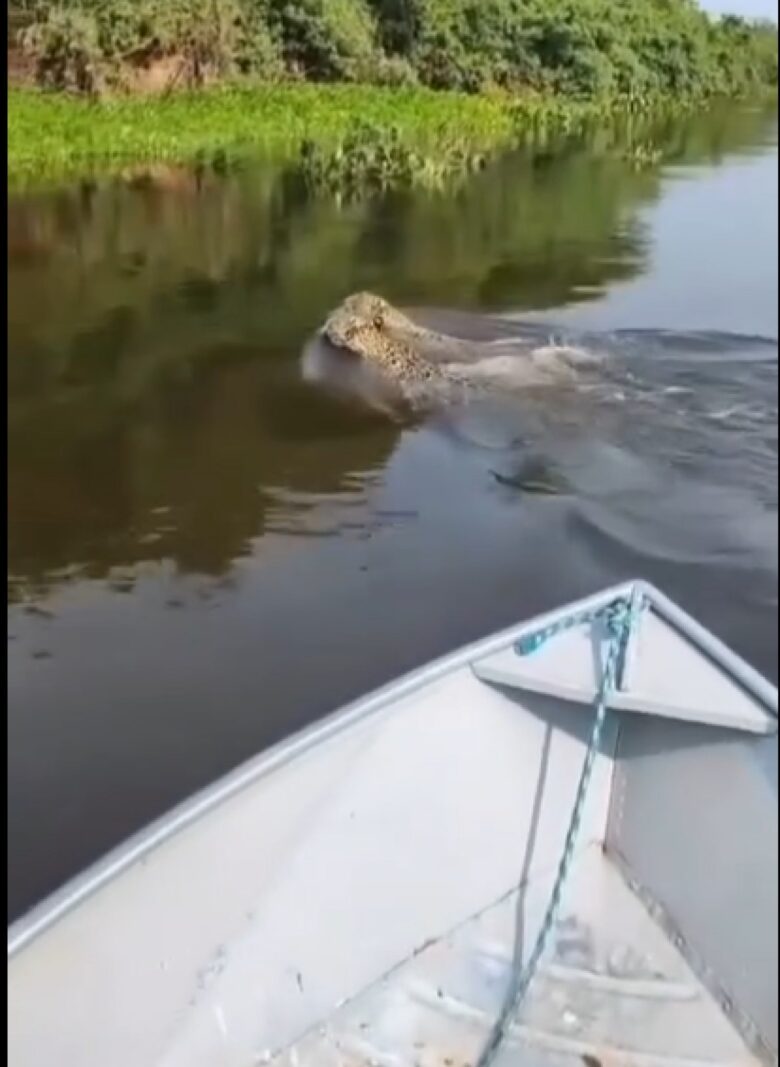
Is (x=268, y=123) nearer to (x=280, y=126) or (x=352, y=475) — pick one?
(x=280, y=126)

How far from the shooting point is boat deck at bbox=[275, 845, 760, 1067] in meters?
1.27

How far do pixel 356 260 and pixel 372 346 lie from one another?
3.34 ft

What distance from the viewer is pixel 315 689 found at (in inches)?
81.0

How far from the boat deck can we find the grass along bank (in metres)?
1.57

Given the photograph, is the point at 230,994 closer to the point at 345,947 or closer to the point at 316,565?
the point at 345,947

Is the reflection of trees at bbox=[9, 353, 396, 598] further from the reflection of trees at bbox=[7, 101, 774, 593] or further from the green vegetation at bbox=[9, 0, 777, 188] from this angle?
the green vegetation at bbox=[9, 0, 777, 188]

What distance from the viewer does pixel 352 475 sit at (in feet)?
9.27

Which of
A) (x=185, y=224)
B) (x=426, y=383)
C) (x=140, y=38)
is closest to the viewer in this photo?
(x=426, y=383)

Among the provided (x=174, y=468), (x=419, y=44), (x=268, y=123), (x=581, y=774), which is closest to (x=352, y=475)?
(x=174, y=468)

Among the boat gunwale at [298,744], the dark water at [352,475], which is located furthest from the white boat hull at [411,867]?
the dark water at [352,475]

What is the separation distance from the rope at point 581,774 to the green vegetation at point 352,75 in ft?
1.63

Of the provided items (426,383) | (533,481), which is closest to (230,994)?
(533,481)

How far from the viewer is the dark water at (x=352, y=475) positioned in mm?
1870

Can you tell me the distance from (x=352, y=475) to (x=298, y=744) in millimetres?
1632
